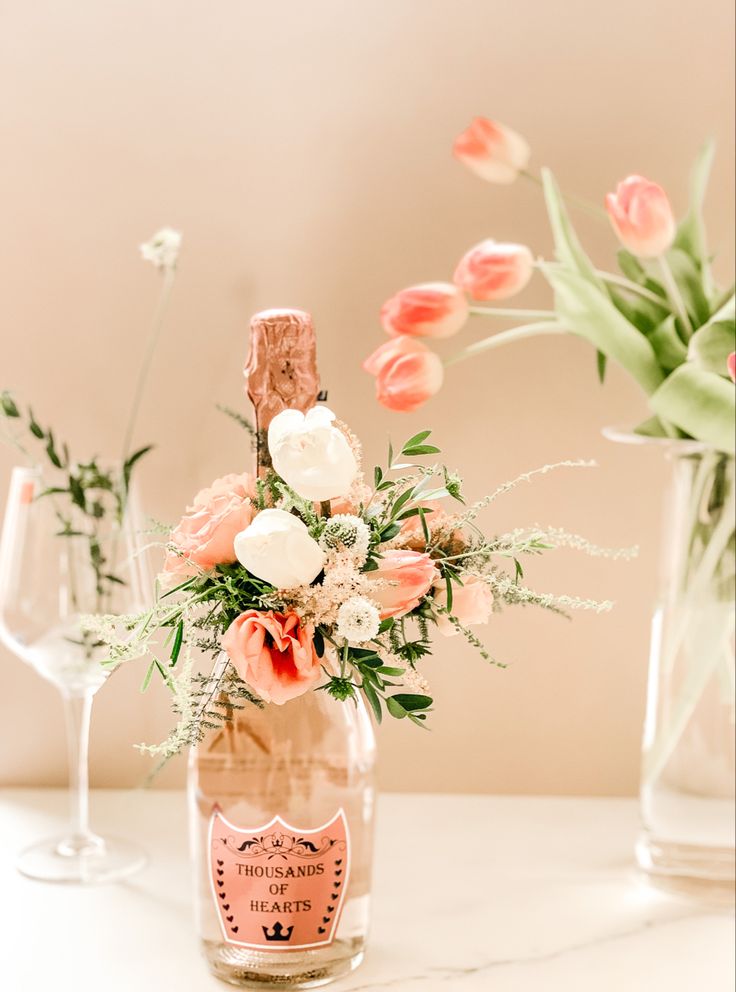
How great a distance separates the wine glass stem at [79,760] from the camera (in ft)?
2.82

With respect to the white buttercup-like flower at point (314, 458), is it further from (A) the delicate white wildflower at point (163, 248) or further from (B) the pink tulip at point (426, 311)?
(A) the delicate white wildflower at point (163, 248)

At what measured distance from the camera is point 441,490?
0.62 metres

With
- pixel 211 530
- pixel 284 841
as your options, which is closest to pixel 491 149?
pixel 211 530

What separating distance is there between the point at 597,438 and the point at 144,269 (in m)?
0.45

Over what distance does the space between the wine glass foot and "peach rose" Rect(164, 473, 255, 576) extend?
1.16ft

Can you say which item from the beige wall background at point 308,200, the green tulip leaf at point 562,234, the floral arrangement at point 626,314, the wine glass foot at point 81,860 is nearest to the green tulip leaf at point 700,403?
the floral arrangement at point 626,314

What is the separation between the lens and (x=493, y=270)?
0.82 meters

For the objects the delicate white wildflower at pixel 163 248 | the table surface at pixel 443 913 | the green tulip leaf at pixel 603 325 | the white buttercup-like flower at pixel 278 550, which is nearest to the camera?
the white buttercup-like flower at pixel 278 550

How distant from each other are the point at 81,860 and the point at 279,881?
30cm

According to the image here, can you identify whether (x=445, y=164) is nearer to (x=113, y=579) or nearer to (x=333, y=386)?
(x=333, y=386)

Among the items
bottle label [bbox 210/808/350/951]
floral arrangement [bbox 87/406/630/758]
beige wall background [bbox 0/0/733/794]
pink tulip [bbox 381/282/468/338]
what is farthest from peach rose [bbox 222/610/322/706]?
beige wall background [bbox 0/0/733/794]

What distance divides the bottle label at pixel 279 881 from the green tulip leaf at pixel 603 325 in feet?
1.31

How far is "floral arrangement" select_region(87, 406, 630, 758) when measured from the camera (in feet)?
1.88

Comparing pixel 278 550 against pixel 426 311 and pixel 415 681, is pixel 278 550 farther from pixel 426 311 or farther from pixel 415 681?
pixel 426 311
